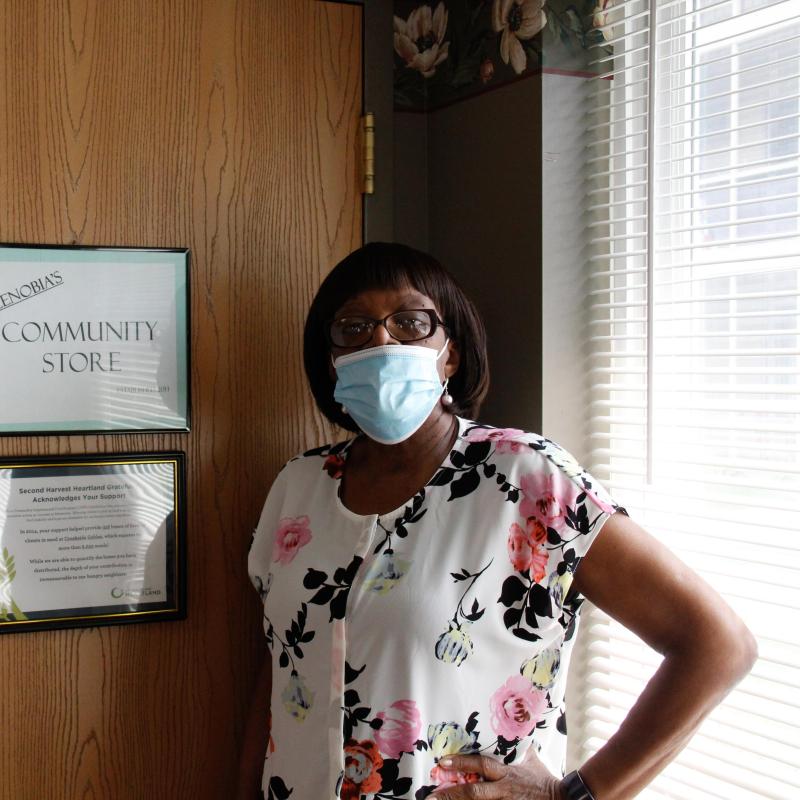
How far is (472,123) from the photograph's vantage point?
5.31 ft

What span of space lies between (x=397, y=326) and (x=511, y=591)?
15.9 inches

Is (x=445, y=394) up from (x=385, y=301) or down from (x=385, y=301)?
down

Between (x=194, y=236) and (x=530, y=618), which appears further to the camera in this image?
(x=194, y=236)

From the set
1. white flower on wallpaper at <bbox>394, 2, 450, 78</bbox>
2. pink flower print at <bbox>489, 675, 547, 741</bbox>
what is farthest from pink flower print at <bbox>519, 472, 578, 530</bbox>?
white flower on wallpaper at <bbox>394, 2, 450, 78</bbox>

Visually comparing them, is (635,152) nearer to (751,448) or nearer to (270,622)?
(751,448)

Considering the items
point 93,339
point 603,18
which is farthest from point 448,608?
point 603,18

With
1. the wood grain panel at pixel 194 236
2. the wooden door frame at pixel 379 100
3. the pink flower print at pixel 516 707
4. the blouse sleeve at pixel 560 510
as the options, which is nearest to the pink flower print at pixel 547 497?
the blouse sleeve at pixel 560 510

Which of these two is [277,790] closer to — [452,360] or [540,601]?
[540,601]

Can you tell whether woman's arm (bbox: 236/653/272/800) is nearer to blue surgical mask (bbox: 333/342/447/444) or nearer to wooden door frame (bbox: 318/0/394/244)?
blue surgical mask (bbox: 333/342/447/444)

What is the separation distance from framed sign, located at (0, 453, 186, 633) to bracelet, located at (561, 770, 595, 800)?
2.28ft

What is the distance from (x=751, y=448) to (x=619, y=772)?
1.53 feet

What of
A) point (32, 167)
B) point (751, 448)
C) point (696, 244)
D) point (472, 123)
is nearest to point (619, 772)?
point (751, 448)

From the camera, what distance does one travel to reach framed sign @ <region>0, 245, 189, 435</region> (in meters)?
1.41

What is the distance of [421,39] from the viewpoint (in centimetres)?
173
